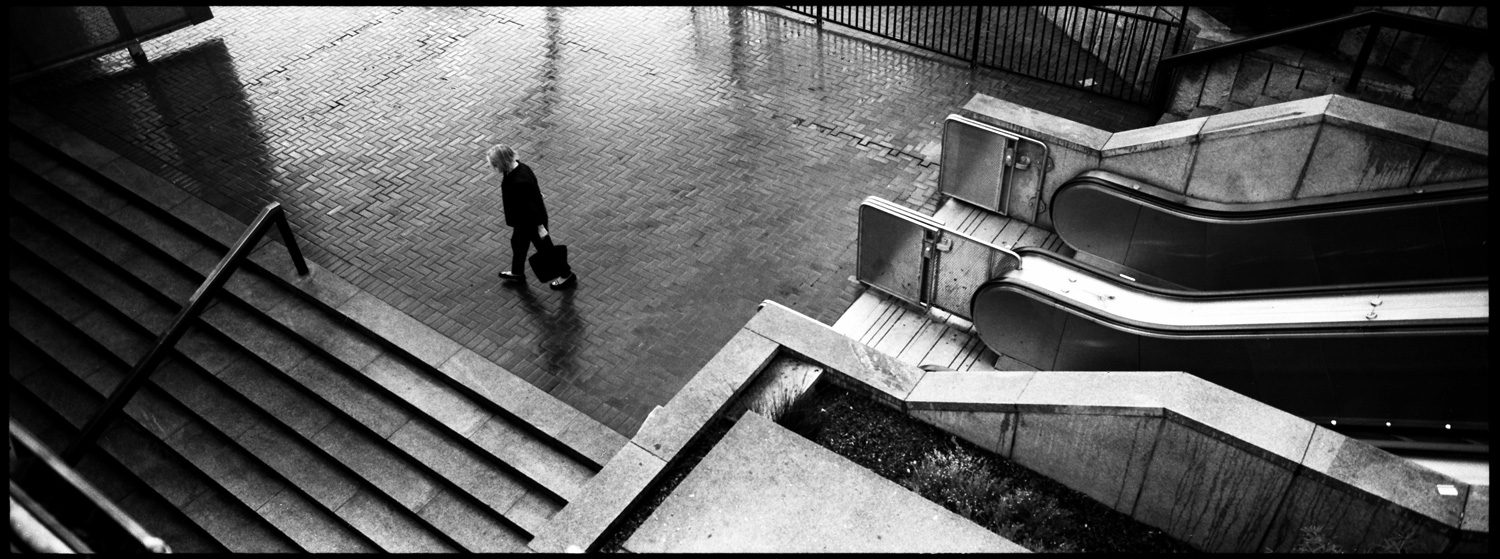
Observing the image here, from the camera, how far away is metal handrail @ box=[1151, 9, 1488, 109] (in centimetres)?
826

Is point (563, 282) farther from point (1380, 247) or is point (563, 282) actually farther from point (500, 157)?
point (1380, 247)

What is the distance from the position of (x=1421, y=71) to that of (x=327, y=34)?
1294 cm

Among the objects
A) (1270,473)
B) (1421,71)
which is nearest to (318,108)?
(1270,473)

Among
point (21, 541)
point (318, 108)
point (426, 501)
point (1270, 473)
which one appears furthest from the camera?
point (318, 108)

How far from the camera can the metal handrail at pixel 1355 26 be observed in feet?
27.1

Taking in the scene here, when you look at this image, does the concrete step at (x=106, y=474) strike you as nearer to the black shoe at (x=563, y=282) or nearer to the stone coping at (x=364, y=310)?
the stone coping at (x=364, y=310)

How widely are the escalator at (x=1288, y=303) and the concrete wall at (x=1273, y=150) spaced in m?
0.15

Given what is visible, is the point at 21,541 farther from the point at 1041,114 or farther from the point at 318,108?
the point at 318,108

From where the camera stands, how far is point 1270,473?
565 centimetres

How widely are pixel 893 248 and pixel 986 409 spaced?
275cm

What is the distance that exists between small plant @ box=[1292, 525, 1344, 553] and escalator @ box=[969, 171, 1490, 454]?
1.57 m

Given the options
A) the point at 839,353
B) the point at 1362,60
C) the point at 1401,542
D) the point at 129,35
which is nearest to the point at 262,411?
the point at 839,353

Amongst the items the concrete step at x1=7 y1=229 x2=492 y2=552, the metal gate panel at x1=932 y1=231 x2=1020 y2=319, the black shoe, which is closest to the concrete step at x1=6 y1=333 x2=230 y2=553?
the concrete step at x1=7 y1=229 x2=492 y2=552

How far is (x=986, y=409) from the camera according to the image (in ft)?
21.1
